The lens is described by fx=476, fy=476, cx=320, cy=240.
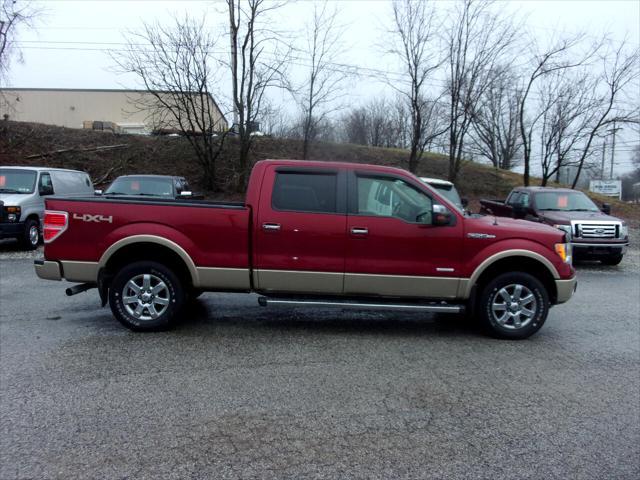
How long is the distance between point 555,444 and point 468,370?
4.31ft

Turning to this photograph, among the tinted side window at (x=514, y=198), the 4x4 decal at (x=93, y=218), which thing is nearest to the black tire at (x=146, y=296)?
the 4x4 decal at (x=93, y=218)

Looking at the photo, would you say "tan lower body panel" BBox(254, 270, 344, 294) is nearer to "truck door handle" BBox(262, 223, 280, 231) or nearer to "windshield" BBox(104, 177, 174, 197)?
"truck door handle" BBox(262, 223, 280, 231)

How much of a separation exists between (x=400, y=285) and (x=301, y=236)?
1253 millimetres

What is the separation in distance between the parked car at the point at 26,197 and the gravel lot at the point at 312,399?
230 inches

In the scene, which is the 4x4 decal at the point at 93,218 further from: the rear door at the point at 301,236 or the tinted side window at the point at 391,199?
the tinted side window at the point at 391,199

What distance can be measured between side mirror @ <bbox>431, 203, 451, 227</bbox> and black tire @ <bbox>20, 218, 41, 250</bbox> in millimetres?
10377

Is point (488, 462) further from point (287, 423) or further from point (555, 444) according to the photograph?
point (287, 423)

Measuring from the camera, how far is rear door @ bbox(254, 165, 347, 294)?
17.5ft

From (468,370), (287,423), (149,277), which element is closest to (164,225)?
(149,277)

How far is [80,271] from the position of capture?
17.7 feet

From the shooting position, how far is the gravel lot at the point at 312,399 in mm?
3029

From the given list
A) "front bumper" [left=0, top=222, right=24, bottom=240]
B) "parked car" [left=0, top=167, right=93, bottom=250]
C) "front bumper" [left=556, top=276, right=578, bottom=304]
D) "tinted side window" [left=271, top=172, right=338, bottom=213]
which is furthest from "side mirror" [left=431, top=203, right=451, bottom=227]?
"front bumper" [left=0, top=222, right=24, bottom=240]

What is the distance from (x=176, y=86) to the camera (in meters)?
18.3

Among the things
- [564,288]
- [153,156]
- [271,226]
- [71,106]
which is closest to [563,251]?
[564,288]
